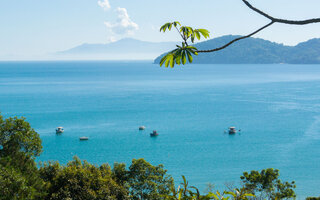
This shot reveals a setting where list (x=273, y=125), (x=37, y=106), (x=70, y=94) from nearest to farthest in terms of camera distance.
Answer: (x=273, y=125), (x=37, y=106), (x=70, y=94)

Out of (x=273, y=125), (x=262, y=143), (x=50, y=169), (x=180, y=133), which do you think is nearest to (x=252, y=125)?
(x=273, y=125)

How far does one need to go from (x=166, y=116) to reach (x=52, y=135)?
2271 cm

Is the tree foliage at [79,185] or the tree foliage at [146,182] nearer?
the tree foliage at [79,185]

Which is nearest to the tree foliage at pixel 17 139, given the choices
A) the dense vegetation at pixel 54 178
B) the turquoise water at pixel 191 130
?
the dense vegetation at pixel 54 178

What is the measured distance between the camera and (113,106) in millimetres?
77375

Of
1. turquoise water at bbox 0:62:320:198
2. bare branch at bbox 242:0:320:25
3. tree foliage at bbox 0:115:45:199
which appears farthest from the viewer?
turquoise water at bbox 0:62:320:198

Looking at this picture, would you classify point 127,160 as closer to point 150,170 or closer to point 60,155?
point 60,155

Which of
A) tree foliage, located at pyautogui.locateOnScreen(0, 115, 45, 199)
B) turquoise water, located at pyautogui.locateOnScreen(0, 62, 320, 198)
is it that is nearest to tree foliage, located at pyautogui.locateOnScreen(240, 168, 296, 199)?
tree foliage, located at pyautogui.locateOnScreen(0, 115, 45, 199)

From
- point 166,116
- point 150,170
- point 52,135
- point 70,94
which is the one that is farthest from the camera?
point 70,94

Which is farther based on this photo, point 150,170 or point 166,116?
point 166,116

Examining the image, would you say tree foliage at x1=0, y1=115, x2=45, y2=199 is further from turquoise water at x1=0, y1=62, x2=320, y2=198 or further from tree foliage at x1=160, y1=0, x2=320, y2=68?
turquoise water at x1=0, y1=62, x2=320, y2=198

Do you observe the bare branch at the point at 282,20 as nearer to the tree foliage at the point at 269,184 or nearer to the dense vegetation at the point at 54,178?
the dense vegetation at the point at 54,178

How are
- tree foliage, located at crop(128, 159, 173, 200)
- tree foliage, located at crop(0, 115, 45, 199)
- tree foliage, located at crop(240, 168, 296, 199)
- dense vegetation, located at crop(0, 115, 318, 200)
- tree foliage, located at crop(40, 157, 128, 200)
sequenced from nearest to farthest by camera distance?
dense vegetation, located at crop(0, 115, 318, 200) < tree foliage, located at crop(0, 115, 45, 199) < tree foliage, located at crop(40, 157, 128, 200) < tree foliage, located at crop(128, 159, 173, 200) < tree foliage, located at crop(240, 168, 296, 199)

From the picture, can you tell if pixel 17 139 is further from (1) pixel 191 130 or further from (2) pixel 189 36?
(1) pixel 191 130
